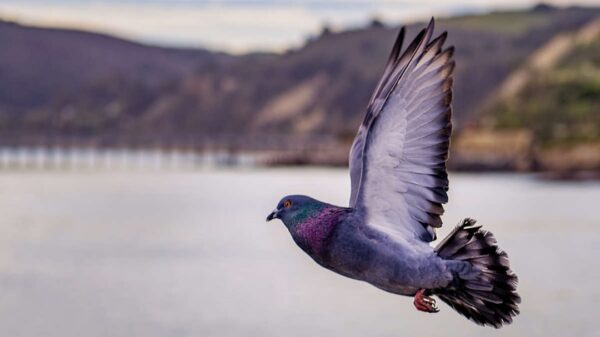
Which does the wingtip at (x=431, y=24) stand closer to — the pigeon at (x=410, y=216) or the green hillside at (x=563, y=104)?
the pigeon at (x=410, y=216)

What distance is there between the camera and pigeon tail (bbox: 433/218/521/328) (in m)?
5.00

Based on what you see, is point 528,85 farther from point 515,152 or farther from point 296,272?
point 296,272

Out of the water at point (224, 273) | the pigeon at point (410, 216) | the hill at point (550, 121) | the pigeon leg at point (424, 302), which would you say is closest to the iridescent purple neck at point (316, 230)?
the pigeon at point (410, 216)

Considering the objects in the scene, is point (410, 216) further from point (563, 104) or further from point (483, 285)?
point (563, 104)

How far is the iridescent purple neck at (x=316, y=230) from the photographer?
4.84m

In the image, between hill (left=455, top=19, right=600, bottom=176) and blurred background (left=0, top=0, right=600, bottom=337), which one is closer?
blurred background (left=0, top=0, right=600, bottom=337)

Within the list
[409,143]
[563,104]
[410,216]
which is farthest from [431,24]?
[563,104]

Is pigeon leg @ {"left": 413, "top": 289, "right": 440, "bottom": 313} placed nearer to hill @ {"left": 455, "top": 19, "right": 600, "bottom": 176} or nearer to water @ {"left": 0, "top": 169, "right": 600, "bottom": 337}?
water @ {"left": 0, "top": 169, "right": 600, "bottom": 337}

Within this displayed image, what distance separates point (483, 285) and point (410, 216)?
14.3 inches

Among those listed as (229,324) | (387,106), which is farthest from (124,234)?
(387,106)

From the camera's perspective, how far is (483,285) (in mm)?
5039

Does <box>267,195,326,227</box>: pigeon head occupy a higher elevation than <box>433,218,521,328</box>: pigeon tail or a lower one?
higher

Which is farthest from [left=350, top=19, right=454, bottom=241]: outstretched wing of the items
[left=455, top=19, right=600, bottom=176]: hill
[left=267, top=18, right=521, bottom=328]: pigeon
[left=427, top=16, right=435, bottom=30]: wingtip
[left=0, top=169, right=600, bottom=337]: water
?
[left=455, top=19, right=600, bottom=176]: hill

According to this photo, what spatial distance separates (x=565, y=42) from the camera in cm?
13050
